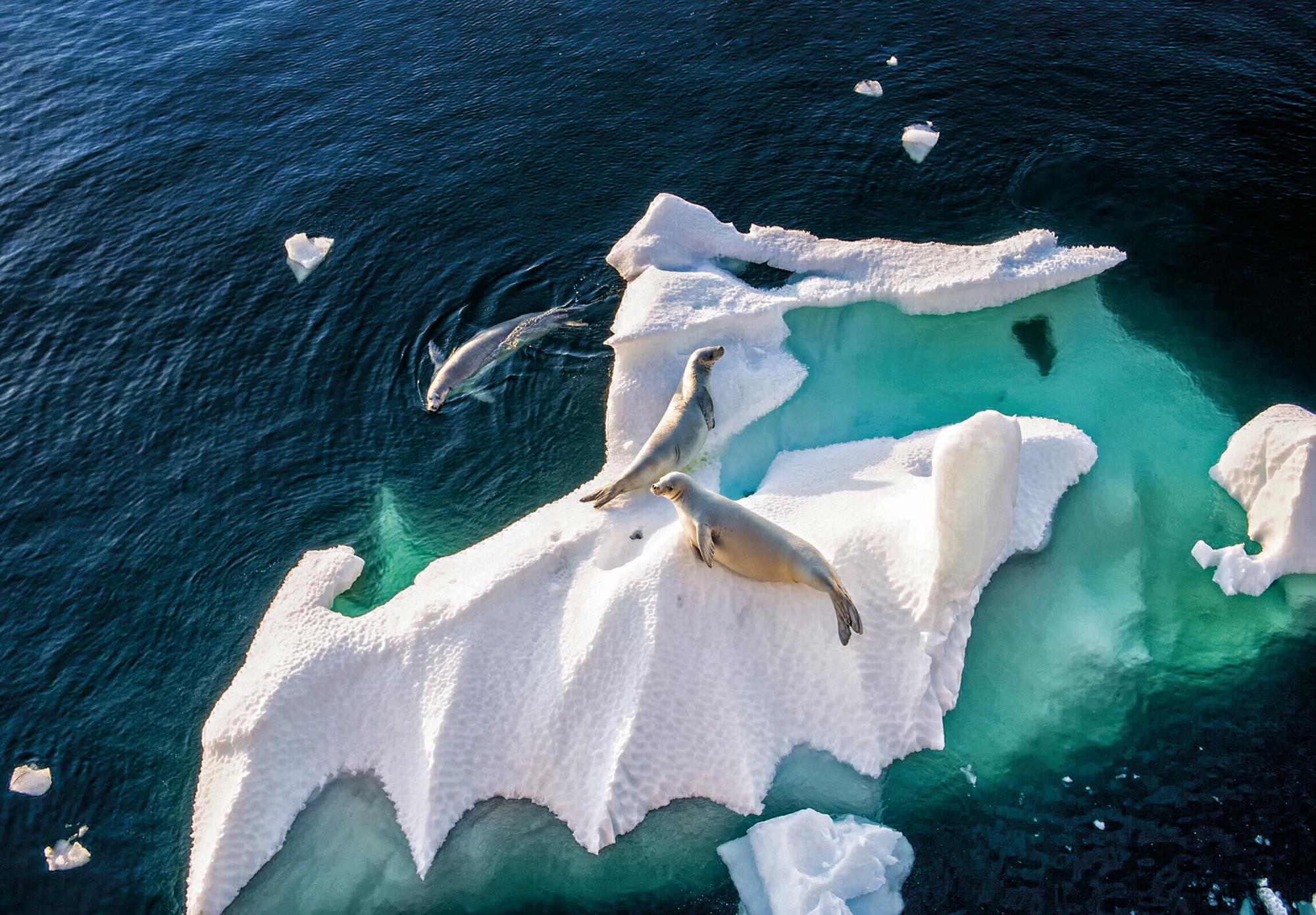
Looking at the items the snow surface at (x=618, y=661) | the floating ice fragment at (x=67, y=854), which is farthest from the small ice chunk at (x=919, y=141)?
the floating ice fragment at (x=67, y=854)

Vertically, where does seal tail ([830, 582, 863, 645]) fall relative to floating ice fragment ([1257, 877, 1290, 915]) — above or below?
above

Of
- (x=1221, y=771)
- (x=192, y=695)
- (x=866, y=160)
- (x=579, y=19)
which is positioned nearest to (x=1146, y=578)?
(x=1221, y=771)

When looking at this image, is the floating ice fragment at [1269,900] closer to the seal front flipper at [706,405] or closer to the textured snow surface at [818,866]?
the textured snow surface at [818,866]

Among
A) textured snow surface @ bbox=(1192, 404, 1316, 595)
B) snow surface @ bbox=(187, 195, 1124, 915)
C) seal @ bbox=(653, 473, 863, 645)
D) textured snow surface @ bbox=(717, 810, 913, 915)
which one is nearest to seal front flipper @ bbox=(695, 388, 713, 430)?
snow surface @ bbox=(187, 195, 1124, 915)

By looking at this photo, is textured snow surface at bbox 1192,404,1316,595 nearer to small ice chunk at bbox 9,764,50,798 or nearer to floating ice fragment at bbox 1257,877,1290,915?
floating ice fragment at bbox 1257,877,1290,915

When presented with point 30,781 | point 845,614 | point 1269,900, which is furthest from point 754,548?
point 30,781

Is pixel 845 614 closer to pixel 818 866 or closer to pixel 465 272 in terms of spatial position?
pixel 818 866

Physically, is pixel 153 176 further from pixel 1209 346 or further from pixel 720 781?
pixel 1209 346
